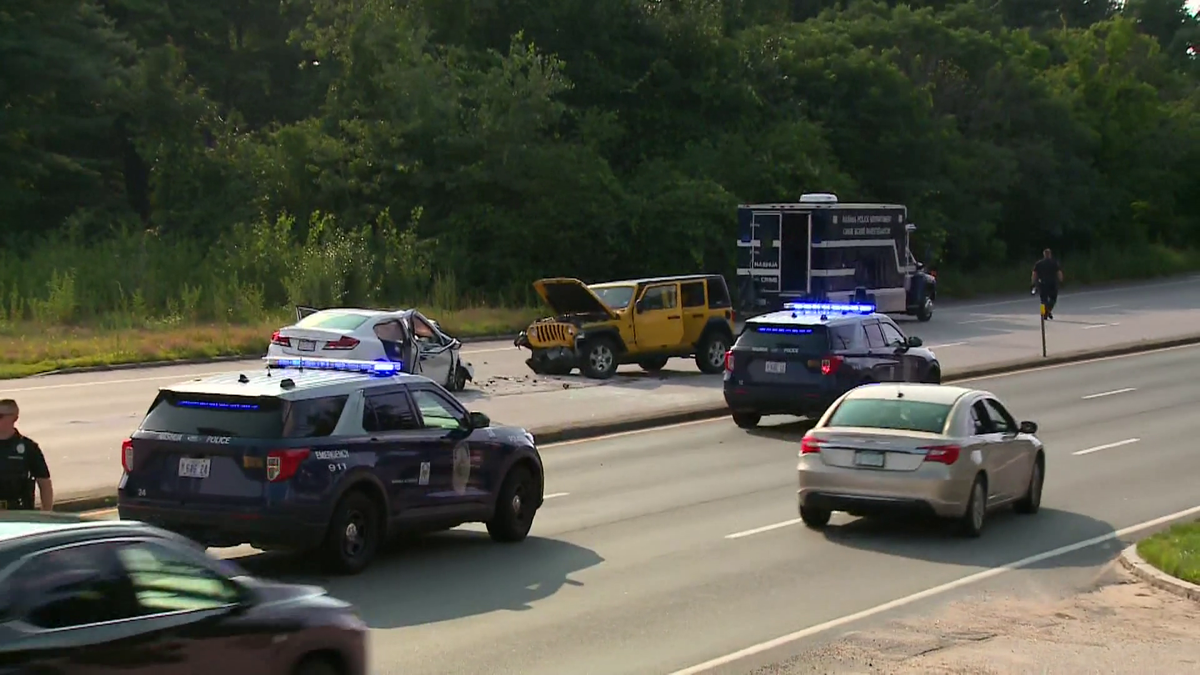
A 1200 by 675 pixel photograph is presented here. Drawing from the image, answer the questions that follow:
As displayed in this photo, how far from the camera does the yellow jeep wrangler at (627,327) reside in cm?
2983

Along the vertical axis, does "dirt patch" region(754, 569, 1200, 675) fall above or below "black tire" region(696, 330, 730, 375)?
below

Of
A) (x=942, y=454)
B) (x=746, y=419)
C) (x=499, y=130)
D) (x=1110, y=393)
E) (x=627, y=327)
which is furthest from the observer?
(x=499, y=130)

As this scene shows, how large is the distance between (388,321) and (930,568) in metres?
13.7

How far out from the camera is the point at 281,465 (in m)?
12.2

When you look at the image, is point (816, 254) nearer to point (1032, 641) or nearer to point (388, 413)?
point (388, 413)

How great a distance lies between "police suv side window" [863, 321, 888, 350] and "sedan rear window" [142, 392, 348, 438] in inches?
507

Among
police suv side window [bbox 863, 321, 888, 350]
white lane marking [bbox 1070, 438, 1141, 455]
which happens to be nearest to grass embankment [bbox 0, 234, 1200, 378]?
police suv side window [bbox 863, 321, 888, 350]

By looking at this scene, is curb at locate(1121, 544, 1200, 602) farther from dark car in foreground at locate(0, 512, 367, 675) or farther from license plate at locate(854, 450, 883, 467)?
dark car in foreground at locate(0, 512, 367, 675)

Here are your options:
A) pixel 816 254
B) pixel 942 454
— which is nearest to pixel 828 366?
pixel 942 454

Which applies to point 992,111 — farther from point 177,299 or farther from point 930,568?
point 930,568

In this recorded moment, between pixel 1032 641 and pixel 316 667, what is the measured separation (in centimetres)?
548

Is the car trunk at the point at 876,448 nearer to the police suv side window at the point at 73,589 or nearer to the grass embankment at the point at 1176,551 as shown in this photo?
the grass embankment at the point at 1176,551

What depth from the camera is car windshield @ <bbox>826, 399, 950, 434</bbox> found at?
15586mm

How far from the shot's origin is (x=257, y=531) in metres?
12.1
